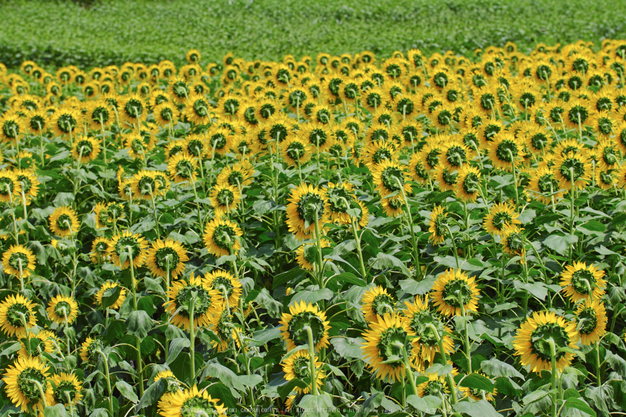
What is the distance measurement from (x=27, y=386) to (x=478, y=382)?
5.65ft

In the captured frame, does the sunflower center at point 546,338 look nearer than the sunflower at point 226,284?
Yes

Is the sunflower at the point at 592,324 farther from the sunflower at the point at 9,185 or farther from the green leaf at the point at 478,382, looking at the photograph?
the sunflower at the point at 9,185

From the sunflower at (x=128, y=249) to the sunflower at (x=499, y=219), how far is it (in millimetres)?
1812

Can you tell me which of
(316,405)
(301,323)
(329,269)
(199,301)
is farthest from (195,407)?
(329,269)

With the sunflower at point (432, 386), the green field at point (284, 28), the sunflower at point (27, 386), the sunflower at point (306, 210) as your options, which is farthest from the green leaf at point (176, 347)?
the green field at point (284, 28)

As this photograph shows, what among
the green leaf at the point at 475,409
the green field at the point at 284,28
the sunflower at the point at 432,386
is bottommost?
the sunflower at the point at 432,386

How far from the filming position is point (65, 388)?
7.69 ft

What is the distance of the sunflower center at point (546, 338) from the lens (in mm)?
1774

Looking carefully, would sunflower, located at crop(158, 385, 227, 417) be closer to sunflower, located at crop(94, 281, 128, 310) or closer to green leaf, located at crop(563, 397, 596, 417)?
green leaf, located at crop(563, 397, 596, 417)

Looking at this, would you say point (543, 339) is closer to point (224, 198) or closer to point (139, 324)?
point (139, 324)

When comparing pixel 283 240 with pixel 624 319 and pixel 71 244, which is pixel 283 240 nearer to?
pixel 71 244

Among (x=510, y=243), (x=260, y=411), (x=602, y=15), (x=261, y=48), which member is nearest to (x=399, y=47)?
(x=261, y=48)

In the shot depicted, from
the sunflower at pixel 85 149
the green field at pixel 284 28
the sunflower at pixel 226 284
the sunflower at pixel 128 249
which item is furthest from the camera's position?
the green field at pixel 284 28

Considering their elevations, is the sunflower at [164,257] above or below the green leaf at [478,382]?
above
